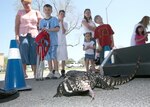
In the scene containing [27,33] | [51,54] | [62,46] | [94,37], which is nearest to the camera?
[27,33]

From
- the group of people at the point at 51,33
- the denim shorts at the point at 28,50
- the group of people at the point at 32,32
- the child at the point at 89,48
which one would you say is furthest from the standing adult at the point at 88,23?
the denim shorts at the point at 28,50

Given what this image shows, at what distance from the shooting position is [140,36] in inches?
342

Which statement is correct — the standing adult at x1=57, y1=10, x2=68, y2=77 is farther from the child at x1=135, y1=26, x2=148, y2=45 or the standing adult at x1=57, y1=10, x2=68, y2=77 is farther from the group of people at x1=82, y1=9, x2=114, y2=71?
the child at x1=135, y1=26, x2=148, y2=45

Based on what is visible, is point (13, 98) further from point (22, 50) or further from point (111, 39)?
point (111, 39)

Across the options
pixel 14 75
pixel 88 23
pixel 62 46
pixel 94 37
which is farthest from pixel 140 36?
pixel 14 75

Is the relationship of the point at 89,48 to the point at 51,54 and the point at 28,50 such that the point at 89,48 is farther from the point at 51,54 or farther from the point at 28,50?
the point at 28,50

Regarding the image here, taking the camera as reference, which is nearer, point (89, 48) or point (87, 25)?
point (87, 25)

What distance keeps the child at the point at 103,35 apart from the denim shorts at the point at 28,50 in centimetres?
194

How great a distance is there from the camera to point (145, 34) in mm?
8648

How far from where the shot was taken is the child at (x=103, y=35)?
8.97 metres

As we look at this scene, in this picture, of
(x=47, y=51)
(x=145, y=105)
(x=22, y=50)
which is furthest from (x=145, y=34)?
(x=145, y=105)

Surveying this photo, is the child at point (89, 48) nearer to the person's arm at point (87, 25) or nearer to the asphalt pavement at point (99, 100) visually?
the person's arm at point (87, 25)

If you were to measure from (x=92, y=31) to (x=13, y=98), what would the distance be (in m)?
5.17

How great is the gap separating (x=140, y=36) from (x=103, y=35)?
39.4 inches
